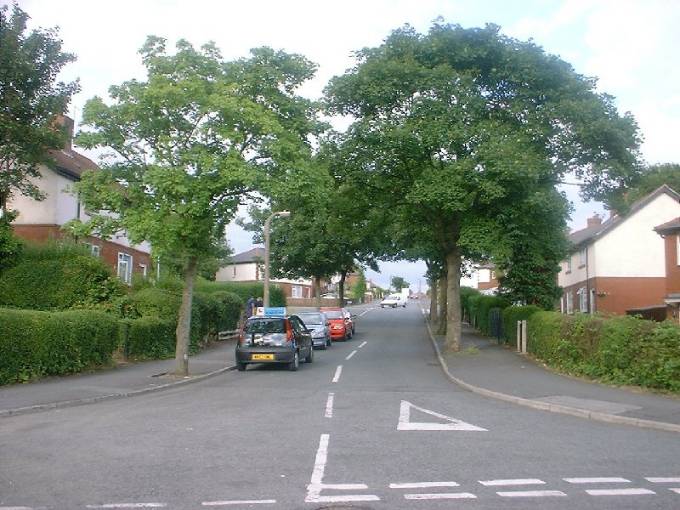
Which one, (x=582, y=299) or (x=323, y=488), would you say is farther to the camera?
(x=582, y=299)

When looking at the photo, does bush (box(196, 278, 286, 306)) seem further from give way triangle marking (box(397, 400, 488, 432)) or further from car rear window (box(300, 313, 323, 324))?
give way triangle marking (box(397, 400, 488, 432))

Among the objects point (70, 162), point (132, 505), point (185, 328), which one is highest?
point (70, 162)

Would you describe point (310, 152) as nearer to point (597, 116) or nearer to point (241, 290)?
point (597, 116)

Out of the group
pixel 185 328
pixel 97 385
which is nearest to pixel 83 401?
pixel 97 385

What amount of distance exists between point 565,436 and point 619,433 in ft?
3.45

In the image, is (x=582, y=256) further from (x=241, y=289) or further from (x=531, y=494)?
(x=531, y=494)

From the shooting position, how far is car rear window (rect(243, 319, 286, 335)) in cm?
2061

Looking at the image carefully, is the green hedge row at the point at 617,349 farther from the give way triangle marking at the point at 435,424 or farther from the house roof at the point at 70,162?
the house roof at the point at 70,162

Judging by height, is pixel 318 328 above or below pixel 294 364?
above

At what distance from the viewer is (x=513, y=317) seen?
26625 mm

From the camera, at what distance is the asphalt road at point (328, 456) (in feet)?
21.1

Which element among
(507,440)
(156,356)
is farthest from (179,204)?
(507,440)

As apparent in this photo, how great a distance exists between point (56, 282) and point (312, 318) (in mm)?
11316

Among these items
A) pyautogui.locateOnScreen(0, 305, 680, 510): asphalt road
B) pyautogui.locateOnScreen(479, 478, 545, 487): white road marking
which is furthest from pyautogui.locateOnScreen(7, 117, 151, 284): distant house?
pyautogui.locateOnScreen(479, 478, 545, 487): white road marking
